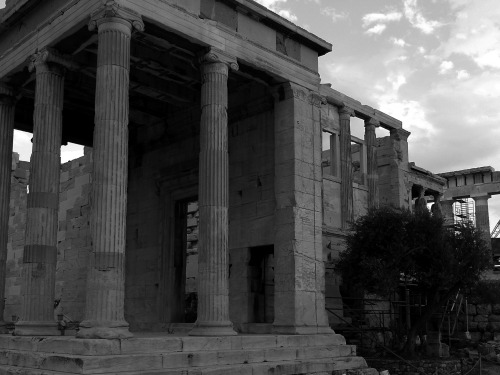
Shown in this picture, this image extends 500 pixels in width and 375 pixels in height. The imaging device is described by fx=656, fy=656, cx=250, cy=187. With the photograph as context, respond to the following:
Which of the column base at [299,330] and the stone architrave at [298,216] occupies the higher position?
the stone architrave at [298,216]

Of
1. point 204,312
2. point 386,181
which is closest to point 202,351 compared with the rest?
point 204,312

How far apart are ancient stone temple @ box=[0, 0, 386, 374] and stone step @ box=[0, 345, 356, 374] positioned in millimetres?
36

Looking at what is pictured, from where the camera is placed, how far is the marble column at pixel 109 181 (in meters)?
12.4

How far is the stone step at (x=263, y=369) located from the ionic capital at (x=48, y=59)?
6897 mm

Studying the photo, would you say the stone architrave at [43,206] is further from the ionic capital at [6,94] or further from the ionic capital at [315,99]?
the ionic capital at [315,99]

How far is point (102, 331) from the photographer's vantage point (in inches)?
473

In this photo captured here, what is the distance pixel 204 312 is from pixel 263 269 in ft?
13.6

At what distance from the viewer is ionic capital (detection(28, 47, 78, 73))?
15.3 m

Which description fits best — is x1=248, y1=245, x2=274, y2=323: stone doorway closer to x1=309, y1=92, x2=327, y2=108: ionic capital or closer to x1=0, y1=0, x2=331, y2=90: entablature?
x1=309, y1=92, x2=327, y2=108: ionic capital

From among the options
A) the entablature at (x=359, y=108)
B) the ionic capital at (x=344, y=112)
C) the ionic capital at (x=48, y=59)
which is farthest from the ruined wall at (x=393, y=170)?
the ionic capital at (x=48, y=59)

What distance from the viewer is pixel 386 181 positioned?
31.1 meters

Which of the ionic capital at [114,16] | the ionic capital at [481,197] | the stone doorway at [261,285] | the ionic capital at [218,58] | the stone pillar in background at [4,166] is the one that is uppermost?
the ionic capital at [481,197]

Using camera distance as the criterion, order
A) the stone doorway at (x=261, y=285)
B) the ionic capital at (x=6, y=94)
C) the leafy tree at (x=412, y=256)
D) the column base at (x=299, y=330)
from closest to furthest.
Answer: the column base at (x=299, y=330)
the ionic capital at (x=6, y=94)
the stone doorway at (x=261, y=285)
the leafy tree at (x=412, y=256)

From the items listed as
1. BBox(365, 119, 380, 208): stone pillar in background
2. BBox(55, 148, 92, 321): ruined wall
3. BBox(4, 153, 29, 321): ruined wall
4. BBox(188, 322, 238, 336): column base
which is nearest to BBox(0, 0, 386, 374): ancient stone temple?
BBox(188, 322, 238, 336): column base
